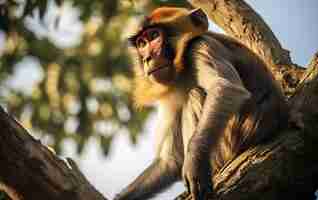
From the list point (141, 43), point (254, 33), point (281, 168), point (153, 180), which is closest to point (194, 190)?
point (281, 168)

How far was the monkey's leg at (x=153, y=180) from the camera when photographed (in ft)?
24.4

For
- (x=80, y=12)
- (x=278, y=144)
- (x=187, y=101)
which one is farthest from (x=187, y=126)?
(x=80, y=12)

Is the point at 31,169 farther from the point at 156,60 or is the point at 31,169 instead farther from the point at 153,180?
the point at 153,180

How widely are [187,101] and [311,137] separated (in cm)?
172

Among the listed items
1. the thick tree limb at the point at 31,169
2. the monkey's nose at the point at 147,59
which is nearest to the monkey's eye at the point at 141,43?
the monkey's nose at the point at 147,59

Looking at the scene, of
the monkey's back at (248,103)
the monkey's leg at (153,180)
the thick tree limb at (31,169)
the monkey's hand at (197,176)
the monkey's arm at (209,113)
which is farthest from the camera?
the monkey's leg at (153,180)

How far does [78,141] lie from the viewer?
8.27 meters

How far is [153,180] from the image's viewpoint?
25.0ft

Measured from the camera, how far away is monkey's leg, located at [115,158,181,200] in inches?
292

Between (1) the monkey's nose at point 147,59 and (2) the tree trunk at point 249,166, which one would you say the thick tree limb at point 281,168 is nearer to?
(2) the tree trunk at point 249,166

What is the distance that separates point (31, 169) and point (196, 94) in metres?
2.82

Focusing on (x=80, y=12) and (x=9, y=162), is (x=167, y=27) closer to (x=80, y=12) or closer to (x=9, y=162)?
(x=80, y=12)

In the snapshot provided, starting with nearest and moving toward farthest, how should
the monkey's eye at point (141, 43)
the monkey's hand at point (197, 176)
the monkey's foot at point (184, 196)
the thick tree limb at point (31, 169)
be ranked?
the thick tree limb at point (31, 169) < the monkey's hand at point (197, 176) < the monkey's foot at point (184, 196) < the monkey's eye at point (141, 43)

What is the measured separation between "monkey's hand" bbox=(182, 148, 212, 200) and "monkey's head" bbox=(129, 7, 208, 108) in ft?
4.48
